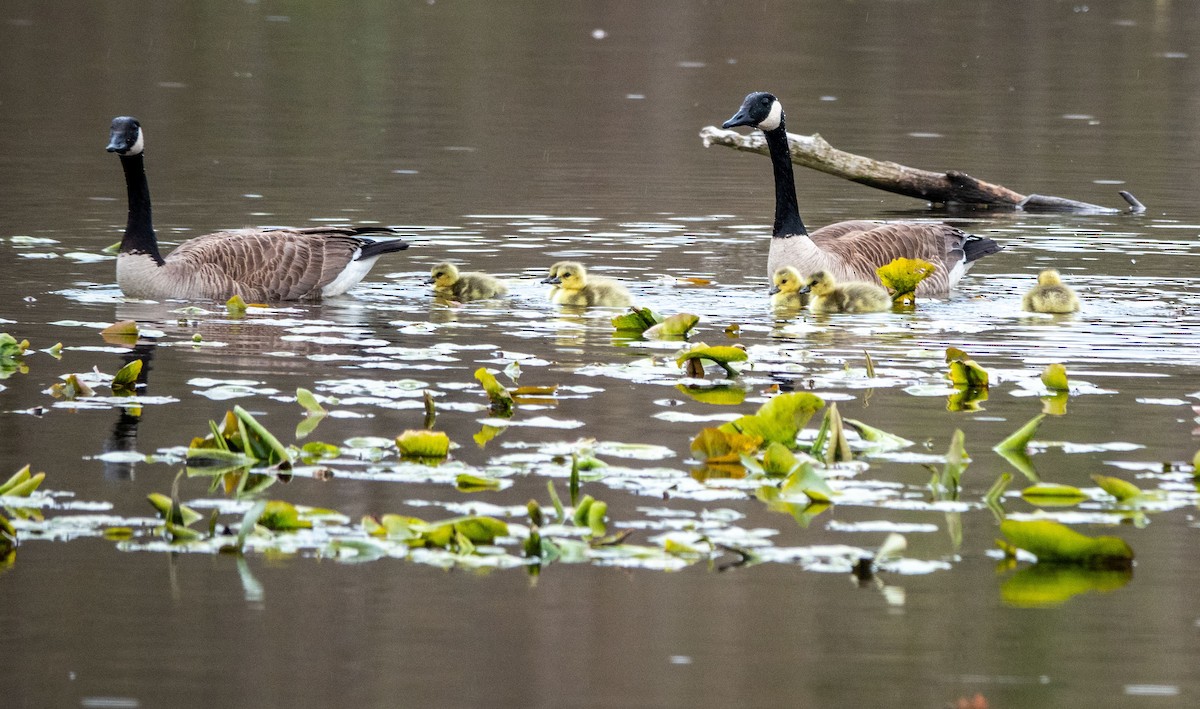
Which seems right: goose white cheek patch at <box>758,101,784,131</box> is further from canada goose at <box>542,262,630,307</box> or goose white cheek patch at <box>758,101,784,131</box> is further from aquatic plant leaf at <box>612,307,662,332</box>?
aquatic plant leaf at <box>612,307,662,332</box>

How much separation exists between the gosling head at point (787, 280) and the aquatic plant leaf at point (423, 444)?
5.76 metres

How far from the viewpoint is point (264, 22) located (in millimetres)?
46062

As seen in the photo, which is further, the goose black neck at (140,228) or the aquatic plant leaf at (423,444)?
the goose black neck at (140,228)

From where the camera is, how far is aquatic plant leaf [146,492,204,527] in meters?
7.24

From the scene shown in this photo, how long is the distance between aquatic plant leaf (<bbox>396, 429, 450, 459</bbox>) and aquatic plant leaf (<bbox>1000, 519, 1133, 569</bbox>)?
2.67m

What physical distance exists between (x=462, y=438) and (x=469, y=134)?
60.0 ft

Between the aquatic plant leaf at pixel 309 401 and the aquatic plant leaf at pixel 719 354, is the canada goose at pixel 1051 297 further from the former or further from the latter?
the aquatic plant leaf at pixel 309 401

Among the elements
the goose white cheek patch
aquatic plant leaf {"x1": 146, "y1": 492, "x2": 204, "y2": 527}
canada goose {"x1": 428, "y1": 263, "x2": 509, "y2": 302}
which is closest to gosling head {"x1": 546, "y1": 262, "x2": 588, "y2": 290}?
canada goose {"x1": 428, "y1": 263, "x2": 509, "y2": 302}

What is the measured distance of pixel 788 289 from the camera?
544 inches

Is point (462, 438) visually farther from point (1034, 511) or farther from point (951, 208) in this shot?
point (951, 208)

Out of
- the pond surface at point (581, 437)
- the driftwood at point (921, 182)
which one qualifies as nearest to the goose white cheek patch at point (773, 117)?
the pond surface at point (581, 437)

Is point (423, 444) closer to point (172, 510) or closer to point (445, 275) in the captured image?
point (172, 510)

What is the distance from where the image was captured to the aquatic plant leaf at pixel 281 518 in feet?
23.9

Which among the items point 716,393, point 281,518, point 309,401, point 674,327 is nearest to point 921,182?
point 674,327
